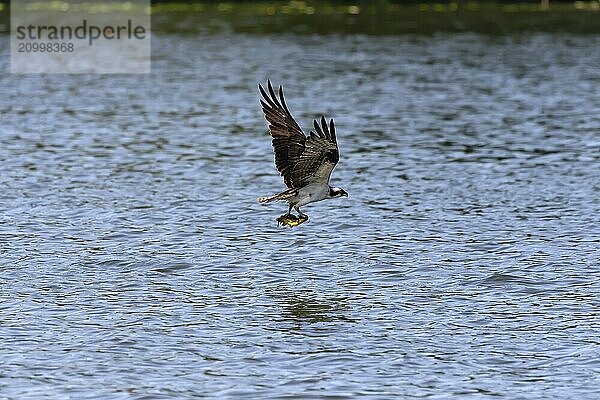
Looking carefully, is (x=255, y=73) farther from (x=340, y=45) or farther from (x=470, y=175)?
(x=470, y=175)

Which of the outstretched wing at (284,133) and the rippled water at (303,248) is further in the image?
the outstretched wing at (284,133)

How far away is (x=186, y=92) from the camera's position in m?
38.7

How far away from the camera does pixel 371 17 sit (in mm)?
59781

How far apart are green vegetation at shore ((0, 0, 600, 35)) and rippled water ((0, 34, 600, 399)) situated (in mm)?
16295

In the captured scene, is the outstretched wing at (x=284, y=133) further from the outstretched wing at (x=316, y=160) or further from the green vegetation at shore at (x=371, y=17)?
the green vegetation at shore at (x=371, y=17)

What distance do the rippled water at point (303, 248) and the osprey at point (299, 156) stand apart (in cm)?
128

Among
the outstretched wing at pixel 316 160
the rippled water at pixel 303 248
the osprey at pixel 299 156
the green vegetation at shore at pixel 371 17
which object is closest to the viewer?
the rippled water at pixel 303 248

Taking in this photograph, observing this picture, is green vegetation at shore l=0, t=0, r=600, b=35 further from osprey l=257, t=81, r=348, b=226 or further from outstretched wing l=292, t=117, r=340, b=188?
outstretched wing l=292, t=117, r=340, b=188

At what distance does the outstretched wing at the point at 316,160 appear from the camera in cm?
1631

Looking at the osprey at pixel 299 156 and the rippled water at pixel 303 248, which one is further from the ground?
the osprey at pixel 299 156

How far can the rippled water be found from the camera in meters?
14.2

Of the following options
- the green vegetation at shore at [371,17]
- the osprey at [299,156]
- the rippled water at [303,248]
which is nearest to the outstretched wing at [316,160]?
the osprey at [299,156]

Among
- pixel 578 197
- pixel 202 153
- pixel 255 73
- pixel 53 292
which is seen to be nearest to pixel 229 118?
pixel 202 153

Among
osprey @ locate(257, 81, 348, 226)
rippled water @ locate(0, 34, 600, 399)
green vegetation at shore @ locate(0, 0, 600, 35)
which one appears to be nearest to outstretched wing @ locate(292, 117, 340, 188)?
osprey @ locate(257, 81, 348, 226)
